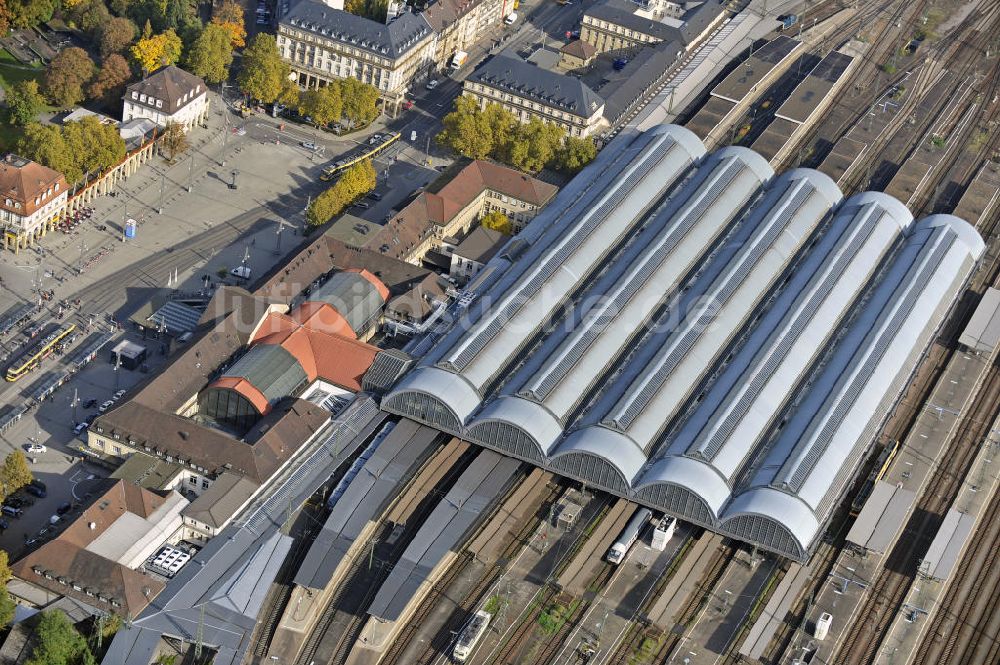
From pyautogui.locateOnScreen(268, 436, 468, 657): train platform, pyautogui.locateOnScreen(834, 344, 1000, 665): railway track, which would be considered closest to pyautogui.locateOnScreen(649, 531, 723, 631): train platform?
pyautogui.locateOnScreen(834, 344, 1000, 665): railway track

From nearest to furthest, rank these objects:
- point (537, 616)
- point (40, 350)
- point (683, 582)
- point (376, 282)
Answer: point (537, 616)
point (683, 582)
point (40, 350)
point (376, 282)

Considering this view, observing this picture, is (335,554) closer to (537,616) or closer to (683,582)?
(537,616)

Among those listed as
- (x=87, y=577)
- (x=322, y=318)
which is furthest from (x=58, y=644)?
(x=322, y=318)

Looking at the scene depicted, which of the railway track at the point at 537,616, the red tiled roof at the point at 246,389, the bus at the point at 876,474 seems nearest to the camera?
A: the railway track at the point at 537,616

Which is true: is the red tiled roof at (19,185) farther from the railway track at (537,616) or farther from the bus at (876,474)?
the bus at (876,474)

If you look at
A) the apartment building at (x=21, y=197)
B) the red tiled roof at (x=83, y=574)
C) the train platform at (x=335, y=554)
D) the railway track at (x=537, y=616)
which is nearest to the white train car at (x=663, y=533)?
the railway track at (x=537, y=616)

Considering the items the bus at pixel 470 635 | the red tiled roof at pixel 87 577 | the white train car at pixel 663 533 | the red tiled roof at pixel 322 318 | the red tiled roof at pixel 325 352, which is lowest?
the red tiled roof at pixel 87 577
